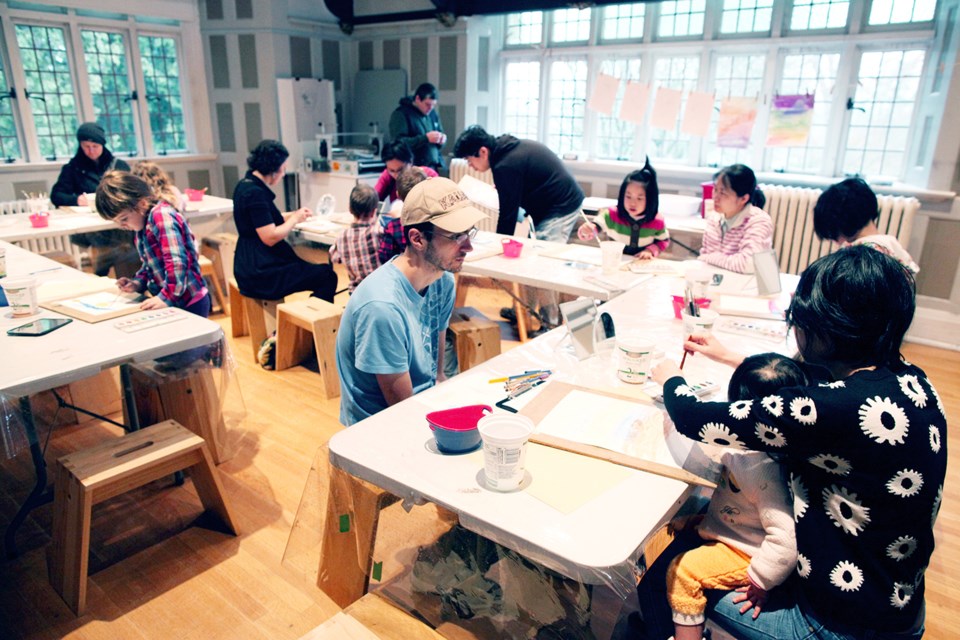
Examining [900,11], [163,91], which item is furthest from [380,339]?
[163,91]

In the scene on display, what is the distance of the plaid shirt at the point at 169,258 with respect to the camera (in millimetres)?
2658

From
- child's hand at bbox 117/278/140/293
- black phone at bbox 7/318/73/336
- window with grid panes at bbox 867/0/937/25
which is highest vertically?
window with grid panes at bbox 867/0/937/25

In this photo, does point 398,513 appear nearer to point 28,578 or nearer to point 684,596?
point 684,596

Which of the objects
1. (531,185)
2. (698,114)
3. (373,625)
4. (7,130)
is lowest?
(373,625)

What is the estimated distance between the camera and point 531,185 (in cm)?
414

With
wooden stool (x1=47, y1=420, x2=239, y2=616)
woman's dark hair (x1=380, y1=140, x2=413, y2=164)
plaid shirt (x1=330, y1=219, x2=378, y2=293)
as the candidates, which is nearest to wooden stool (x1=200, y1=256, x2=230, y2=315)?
woman's dark hair (x1=380, y1=140, x2=413, y2=164)

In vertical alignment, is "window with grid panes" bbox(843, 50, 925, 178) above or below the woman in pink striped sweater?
above

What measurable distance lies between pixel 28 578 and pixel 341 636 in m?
1.53

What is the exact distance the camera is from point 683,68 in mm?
5535

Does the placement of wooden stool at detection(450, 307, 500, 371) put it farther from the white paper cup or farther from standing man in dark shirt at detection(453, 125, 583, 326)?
the white paper cup

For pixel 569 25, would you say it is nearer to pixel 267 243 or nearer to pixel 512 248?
pixel 512 248

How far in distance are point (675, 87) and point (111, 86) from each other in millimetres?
5586

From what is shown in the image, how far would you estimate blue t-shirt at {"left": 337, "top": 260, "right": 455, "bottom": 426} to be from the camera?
165 centimetres

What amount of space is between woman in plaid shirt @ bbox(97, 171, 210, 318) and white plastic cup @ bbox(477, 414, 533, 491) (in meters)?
1.84
